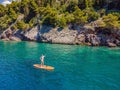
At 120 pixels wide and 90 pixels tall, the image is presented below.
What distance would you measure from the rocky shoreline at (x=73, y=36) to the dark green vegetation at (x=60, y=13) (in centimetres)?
261

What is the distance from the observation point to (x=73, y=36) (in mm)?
90688

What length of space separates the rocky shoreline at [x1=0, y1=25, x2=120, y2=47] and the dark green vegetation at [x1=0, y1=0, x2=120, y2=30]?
Answer: 2606 mm

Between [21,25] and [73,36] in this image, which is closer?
[73,36]

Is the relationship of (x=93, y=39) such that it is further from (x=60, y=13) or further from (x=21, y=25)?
(x=21, y=25)

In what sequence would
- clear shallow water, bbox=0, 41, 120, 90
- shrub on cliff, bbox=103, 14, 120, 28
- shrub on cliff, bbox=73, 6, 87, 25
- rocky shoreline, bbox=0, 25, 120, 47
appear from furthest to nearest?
shrub on cliff, bbox=73, 6, 87, 25 → rocky shoreline, bbox=0, 25, 120, 47 → shrub on cliff, bbox=103, 14, 120, 28 → clear shallow water, bbox=0, 41, 120, 90

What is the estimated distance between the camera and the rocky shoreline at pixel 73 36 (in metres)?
86.1

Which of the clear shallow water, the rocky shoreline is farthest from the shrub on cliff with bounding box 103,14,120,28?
the clear shallow water

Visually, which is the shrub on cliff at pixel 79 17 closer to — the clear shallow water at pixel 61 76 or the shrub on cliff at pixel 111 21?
the shrub on cliff at pixel 111 21

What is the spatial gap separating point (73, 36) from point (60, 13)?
1661 centimetres

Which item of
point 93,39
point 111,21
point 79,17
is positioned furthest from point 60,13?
point 111,21

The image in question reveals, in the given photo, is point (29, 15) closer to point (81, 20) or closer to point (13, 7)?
point (13, 7)

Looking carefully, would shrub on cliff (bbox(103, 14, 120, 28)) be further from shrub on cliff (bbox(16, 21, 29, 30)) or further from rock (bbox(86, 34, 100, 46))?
shrub on cliff (bbox(16, 21, 29, 30))

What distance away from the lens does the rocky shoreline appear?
3391 inches

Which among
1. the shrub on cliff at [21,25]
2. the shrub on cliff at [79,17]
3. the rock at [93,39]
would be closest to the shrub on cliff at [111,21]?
the rock at [93,39]
